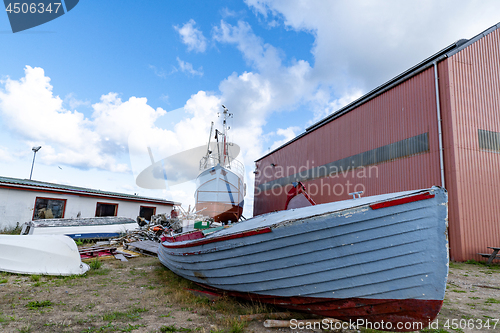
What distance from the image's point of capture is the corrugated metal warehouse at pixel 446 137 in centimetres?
920

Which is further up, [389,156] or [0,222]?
[389,156]

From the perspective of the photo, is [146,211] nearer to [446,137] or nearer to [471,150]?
[446,137]

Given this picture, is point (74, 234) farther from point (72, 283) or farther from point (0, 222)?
point (72, 283)

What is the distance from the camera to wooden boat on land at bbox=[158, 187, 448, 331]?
2.75 metres

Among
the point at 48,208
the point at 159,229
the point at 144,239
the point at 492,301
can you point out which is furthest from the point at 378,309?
the point at 48,208

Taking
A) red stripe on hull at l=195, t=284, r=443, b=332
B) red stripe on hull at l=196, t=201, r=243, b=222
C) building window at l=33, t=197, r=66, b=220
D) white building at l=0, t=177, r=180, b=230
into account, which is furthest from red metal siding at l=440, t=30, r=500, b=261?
building window at l=33, t=197, r=66, b=220

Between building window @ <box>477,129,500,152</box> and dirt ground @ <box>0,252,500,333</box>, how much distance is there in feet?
19.6

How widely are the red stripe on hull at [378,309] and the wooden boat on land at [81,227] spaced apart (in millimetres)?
11352

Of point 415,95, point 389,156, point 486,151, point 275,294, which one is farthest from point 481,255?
point 275,294

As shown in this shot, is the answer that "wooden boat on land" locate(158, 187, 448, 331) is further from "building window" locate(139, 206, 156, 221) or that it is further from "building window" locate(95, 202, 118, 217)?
"building window" locate(139, 206, 156, 221)

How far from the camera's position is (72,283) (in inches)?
218

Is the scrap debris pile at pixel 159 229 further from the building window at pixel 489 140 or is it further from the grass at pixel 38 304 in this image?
the building window at pixel 489 140

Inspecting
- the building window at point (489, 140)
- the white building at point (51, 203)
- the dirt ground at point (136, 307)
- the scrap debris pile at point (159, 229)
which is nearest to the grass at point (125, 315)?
the dirt ground at point (136, 307)

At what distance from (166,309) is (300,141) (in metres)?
16.2
